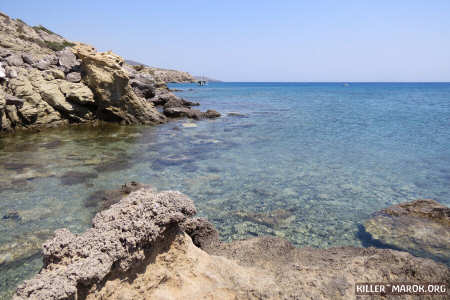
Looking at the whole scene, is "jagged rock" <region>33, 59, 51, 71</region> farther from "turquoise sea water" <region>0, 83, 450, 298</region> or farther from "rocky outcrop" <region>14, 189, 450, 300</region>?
"rocky outcrop" <region>14, 189, 450, 300</region>

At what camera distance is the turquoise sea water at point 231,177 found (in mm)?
6055

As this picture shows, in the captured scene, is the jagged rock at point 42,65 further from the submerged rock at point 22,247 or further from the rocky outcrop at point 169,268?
the rocky outcrop at point 169,268

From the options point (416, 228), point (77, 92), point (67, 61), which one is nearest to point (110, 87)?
point (77, 92)

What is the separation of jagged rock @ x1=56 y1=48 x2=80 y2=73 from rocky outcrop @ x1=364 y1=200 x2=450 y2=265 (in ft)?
72.7

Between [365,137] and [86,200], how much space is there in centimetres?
1606

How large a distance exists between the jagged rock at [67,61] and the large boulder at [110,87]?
1595 mm

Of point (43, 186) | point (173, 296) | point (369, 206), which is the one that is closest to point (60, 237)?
point (173, 296)

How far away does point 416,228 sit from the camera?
5.79 m

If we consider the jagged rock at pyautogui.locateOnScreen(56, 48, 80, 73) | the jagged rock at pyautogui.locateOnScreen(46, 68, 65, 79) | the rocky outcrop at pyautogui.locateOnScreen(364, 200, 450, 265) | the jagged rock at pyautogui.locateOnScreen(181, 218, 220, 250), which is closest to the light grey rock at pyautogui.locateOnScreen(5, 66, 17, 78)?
the jagged rock at pyautogui.locateOnScreen(46, 68, 65, 79)

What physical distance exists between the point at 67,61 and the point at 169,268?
22422 mm

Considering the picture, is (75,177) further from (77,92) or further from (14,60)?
(14,60)

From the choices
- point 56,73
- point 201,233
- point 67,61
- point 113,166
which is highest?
point 67,61

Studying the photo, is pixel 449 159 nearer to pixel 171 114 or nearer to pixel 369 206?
pixel 369 206

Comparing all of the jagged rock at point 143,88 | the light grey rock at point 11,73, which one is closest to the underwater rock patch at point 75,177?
the light grey rock at point 11,73
